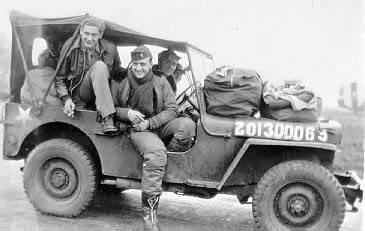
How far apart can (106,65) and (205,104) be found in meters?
1.02

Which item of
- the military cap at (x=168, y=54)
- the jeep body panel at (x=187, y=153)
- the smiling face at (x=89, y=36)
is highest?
the smiling face at (x=89, y=36)

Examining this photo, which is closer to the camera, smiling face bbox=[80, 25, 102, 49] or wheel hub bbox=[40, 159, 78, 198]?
smiling face bbox=[80, 25, 102, 49]

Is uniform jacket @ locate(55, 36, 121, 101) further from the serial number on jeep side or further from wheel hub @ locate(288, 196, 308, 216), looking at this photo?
wheel hub @ locate(288, 196, 308, 216)

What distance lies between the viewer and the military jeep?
391 centimetres

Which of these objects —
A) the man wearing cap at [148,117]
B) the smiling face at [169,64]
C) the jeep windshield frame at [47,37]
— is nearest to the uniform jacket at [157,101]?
the man wearing cap at [148,117]

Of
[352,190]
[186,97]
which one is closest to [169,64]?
[186,97]

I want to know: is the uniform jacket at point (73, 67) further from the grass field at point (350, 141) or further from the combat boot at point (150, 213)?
the grass field at point (350, 141)

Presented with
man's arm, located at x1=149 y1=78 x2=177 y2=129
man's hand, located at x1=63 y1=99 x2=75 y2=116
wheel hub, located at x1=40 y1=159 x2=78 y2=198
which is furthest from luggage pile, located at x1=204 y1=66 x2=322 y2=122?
wheel hub, located at x1=40 y1=159 x2=78 y2=198

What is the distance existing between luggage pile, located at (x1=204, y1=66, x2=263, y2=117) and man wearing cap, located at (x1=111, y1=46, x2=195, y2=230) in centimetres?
39

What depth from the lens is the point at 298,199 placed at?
396cm

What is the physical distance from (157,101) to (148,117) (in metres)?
0.17

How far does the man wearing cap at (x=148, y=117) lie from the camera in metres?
3.87

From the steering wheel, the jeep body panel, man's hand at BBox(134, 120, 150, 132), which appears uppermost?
the steering wheel

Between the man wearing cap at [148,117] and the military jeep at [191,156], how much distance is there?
20 centimetres
